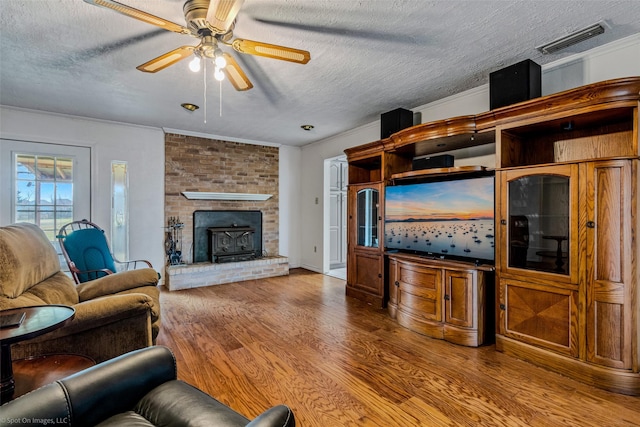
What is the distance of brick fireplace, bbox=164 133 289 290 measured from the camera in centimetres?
497

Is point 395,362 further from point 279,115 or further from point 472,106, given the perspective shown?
point 279,115

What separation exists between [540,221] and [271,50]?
2.39 m

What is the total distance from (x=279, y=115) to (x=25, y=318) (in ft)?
11.3

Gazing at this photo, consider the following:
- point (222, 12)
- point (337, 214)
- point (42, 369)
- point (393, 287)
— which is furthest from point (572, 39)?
point (337, 214)

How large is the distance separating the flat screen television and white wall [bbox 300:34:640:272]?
0.59m

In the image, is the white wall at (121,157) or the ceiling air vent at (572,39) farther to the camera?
the white wall at (121,157)

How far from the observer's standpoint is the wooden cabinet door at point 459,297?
2738 mm

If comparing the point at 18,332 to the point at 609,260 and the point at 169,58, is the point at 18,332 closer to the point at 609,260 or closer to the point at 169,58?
the point at 169,58

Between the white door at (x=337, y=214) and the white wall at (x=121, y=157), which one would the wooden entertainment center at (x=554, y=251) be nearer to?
the white door at (x=337, y=214)

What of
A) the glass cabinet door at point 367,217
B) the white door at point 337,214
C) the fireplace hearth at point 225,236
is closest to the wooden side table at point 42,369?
the glass cabinet door at point 367,217

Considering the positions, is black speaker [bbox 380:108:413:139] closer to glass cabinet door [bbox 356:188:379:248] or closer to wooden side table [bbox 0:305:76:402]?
glass cabinet door [bbox 356:188:379:248]

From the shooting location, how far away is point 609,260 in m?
2.08

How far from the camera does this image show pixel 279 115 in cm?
425

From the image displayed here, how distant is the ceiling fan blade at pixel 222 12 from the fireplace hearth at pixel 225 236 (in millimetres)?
3977
